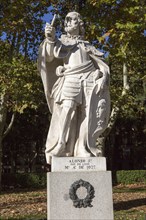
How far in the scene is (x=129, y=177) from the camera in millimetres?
27719

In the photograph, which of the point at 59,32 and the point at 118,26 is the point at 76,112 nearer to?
the point at 118,26

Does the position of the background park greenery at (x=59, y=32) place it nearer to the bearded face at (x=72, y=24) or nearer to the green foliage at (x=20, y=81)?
the green foliage at (x=20, y=81)

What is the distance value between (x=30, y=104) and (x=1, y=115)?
306 cm

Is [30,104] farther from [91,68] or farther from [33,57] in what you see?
[91,68]

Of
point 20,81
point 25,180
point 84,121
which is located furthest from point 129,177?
point 84,121

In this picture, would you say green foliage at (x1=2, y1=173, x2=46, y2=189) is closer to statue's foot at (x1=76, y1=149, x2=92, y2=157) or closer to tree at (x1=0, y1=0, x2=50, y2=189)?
tree at (x1=0, y1=0, x2=50, y2=189)

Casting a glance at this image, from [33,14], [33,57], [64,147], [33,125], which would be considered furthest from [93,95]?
[33,125]

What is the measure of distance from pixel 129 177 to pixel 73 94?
71.7 feet

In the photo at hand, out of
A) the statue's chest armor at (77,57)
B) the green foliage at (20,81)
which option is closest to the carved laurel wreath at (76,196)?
the statue's chest armor at (77,57)

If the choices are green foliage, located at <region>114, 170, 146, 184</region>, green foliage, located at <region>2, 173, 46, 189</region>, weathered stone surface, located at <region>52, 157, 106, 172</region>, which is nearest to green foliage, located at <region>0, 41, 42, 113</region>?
weathered stone surface, located at <region>52, 157, 106, 172</region>

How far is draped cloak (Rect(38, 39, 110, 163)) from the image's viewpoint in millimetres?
6977

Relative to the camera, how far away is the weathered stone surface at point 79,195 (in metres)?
6.32

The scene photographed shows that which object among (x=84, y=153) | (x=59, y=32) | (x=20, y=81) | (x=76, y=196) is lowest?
(x=76, y=196)

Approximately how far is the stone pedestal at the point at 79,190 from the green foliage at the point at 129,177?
842 inches
